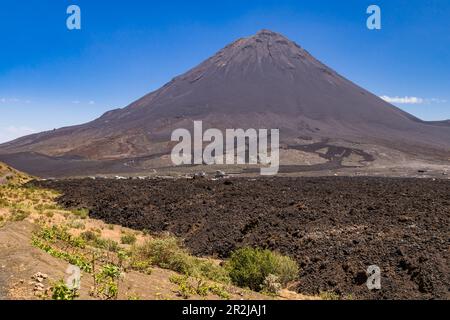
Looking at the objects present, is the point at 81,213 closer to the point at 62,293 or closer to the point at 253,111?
the point at 62,293

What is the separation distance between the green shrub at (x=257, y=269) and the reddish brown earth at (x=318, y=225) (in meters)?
0.44

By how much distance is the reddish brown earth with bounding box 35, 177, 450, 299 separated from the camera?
35.0ft

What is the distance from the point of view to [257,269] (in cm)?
1072

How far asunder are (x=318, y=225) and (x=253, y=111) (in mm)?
116702

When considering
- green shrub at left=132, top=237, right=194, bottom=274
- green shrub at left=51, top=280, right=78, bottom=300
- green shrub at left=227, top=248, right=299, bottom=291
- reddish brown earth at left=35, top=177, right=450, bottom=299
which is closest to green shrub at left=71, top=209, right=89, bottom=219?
reddish brown earth at left=35, top=177, right=450, bottom=299

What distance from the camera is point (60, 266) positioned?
7.27m

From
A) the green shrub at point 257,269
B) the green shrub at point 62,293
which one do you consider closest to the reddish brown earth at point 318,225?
the green shrub at point 257,269

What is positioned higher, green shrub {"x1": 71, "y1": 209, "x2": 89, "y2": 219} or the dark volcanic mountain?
the dark volcanic mountain

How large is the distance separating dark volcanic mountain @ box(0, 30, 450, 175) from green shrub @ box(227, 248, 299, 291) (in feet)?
255

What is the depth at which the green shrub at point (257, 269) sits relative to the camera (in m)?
10.5

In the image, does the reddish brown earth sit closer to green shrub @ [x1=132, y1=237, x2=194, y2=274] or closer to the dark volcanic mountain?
green shrub @ [x1=132, y1=237, x2=194, y2=274]

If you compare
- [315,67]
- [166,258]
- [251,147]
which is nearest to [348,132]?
[251,147]
